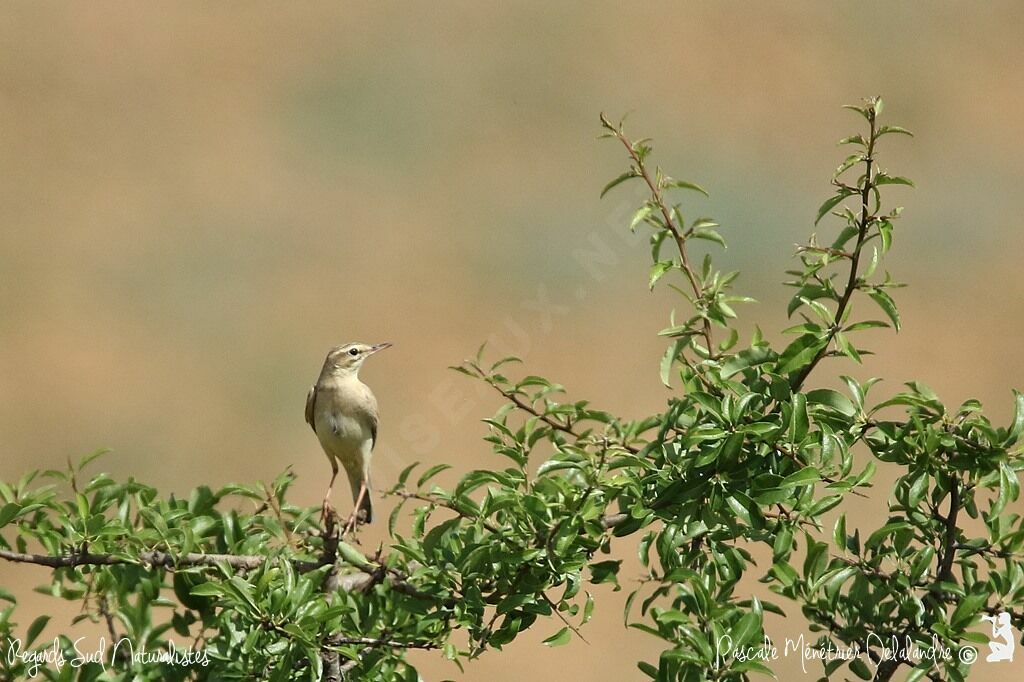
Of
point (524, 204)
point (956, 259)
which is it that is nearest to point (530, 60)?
point (524, 204)

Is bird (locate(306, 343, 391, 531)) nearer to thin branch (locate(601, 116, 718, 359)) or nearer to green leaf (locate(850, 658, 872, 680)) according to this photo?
thin branch (locate(601, 116, 718, 359))

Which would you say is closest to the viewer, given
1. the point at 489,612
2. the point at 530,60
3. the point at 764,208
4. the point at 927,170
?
the point at 489,612

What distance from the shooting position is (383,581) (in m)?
3.14

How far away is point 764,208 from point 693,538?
13596 mm

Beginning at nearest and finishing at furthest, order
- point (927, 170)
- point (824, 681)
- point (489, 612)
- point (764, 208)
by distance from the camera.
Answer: point (824, 681), point (489, 612), point (764, 208), point (927, 170)

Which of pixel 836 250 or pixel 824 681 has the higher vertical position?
pixel 836 250

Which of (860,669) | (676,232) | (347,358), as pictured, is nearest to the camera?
(860,669)

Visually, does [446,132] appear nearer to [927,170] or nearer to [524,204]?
[524,204]

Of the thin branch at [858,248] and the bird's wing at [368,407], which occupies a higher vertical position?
the bird's wing at [368,407]

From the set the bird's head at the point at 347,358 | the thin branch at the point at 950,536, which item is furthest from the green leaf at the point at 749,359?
the bird's head at the point at 347,358

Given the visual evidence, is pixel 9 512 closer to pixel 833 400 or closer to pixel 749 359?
pixel 749 359

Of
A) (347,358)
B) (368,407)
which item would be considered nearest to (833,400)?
(368,407)

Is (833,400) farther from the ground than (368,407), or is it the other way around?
(368,407)

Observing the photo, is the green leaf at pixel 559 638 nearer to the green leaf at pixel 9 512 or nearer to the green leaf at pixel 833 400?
the green leaf at pixel 833 400
